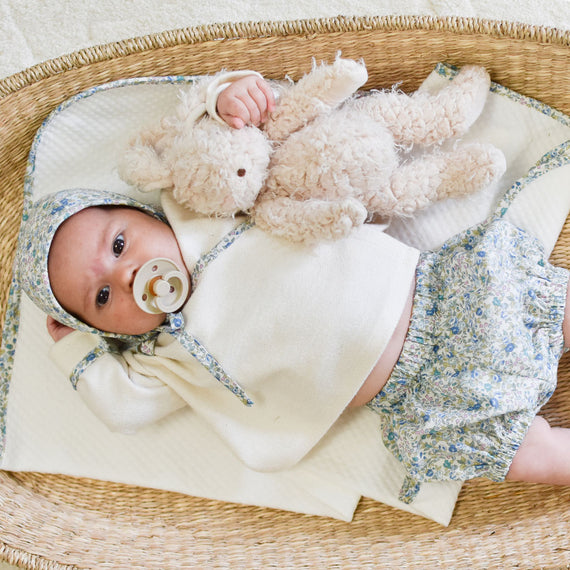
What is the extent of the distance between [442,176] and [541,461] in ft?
1.74

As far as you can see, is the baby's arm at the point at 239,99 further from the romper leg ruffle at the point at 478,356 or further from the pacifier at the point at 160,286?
the romper leg ruffle at the point at 478,356

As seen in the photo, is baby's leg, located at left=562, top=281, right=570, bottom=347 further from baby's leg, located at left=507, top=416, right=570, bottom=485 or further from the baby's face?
the baby's face

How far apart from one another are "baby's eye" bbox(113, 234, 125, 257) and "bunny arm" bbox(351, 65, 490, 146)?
0.49 meters

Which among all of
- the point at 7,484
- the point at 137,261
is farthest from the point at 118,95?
the point at 7,484

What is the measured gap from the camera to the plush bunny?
3.38 feet

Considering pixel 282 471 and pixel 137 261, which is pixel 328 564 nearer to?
pixel 282 471

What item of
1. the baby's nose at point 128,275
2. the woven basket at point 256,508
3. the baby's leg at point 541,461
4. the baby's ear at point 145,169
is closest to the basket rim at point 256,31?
the woven basket at point 256,508

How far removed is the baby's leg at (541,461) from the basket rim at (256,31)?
29.4 inches

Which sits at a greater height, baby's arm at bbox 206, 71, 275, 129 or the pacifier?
baby's arm at bbox 206, 71, 275, 129

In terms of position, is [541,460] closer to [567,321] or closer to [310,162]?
[567,321]

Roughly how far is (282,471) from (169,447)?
9.7 inches

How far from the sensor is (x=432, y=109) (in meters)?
1.20

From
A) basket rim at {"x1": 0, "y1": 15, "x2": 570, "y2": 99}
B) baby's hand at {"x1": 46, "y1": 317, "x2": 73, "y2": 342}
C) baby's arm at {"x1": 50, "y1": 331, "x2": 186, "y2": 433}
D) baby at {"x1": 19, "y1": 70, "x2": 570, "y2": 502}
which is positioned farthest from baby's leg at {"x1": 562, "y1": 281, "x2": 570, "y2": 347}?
baby's hand at {"x1": 46, "y1": 317, "x2": 73, "y2": 342}

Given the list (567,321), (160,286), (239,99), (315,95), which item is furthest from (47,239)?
(567,321)
